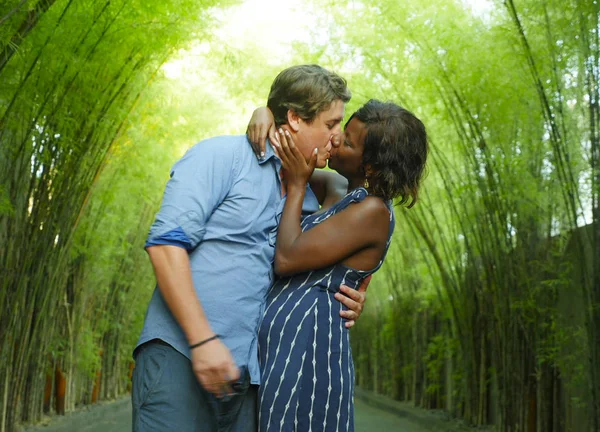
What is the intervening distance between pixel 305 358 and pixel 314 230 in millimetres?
287

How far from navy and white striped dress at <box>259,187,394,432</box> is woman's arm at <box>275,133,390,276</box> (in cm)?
6

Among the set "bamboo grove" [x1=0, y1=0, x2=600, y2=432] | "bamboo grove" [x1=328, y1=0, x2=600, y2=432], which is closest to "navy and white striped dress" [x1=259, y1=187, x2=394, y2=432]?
"bamboo grove" [x1=0, y1=0, x2=600, y2=432]

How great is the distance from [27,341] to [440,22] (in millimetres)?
4024

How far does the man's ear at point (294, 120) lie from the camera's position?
1.83 metres

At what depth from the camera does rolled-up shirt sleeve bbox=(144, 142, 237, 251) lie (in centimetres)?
156

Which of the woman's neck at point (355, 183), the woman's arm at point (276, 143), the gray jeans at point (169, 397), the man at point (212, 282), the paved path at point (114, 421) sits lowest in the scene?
the paved path at point (114, 421)

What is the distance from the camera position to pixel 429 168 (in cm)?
708

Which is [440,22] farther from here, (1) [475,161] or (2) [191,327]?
(2) [191,327]

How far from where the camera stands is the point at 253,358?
5.52ft

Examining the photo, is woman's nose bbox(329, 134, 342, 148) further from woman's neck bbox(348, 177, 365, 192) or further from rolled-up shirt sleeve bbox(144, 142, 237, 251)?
rolled-up shirt sleeve bbox(144, 142, 237, 251)

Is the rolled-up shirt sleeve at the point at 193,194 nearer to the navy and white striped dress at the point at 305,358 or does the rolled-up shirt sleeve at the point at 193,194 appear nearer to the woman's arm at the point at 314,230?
the woman's arm at the point at 314,230

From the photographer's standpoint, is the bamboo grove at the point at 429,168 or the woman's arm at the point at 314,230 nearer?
the woman's arm at the point at 314,230

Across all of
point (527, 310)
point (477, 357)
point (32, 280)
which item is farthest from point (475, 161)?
point (32, 280)

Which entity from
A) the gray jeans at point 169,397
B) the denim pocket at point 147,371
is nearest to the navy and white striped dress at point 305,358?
the gray jeans at point 169,397
